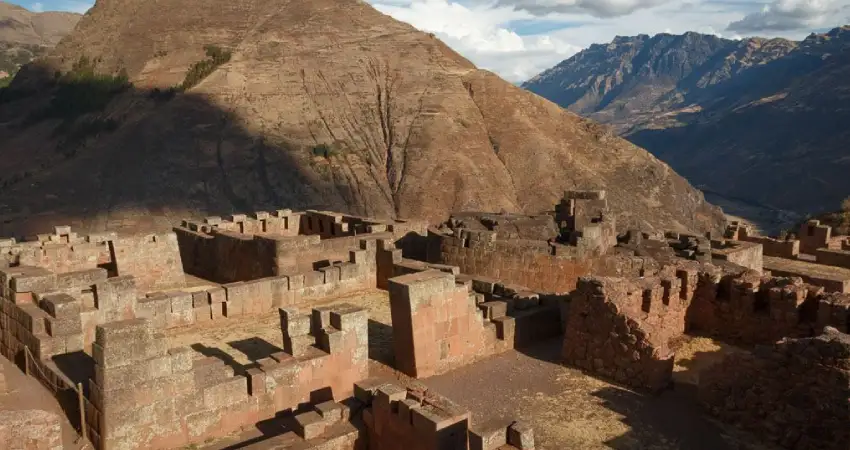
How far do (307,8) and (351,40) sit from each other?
11098 mm

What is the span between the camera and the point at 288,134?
68.2 m

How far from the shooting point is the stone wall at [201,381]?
1028 centimetres

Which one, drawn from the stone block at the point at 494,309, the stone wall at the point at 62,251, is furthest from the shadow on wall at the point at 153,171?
the stone block at the point at 494,309

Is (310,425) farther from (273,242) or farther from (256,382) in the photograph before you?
(273,242)

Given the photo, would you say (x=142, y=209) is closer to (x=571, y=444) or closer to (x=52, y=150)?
(x=52, y=150)

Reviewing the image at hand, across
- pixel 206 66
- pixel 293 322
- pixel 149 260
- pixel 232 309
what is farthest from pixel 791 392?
pixel 206 66

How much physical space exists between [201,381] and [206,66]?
249ft

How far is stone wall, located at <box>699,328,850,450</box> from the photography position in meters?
10.2

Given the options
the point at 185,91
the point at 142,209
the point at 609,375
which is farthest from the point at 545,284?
the point at 185,91

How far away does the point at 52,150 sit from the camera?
70.8m

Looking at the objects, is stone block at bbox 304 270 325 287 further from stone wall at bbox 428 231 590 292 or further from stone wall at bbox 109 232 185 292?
stone wall at bbox 109 232 185 292

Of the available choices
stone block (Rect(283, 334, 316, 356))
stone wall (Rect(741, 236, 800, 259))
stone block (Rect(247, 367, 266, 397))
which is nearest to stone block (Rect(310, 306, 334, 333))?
stone block (Rect(283, 334, 316, 356))

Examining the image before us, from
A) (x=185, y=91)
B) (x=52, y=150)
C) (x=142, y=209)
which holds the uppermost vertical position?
(x=185, y=91)

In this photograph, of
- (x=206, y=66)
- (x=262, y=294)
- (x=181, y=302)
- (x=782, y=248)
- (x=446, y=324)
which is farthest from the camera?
(x=206, y=66)
